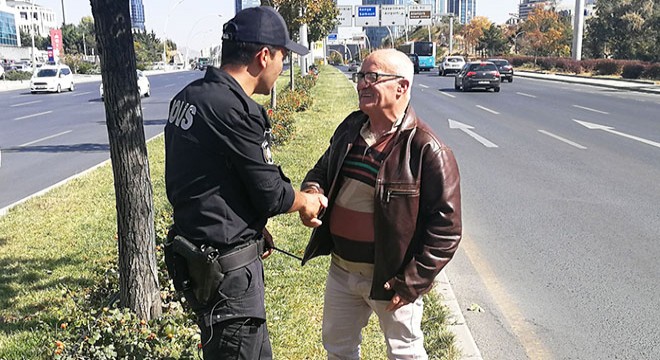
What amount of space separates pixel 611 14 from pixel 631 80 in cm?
1804

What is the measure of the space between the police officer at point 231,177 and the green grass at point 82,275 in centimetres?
125

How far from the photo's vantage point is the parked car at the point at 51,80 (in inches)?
1256

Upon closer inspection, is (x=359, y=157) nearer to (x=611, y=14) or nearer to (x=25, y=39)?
(x=611, y=14)

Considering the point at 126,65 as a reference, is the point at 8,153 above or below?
below

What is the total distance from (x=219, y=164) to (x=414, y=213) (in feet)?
2.88

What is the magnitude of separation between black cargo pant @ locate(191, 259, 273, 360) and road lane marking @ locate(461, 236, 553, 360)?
2129 millimetres

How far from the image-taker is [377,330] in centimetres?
401

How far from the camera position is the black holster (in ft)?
7.61

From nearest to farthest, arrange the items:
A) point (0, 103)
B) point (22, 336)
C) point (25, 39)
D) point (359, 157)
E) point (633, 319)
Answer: point (359, 157) → point (22, 336) → point (633, 319) → point (0, 103) → point (25, 39)

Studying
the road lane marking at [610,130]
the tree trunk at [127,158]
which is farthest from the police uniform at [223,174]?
the road lane marking at [610,130]

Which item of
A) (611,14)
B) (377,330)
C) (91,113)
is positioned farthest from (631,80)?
(377,330)

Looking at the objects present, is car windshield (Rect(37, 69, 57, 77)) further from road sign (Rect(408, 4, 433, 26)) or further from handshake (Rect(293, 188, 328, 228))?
road sign (Rect(408, 4, 433, 26))

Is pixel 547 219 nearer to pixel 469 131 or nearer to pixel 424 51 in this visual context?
pixel 469 131

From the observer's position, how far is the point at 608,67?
41562 millimetres
